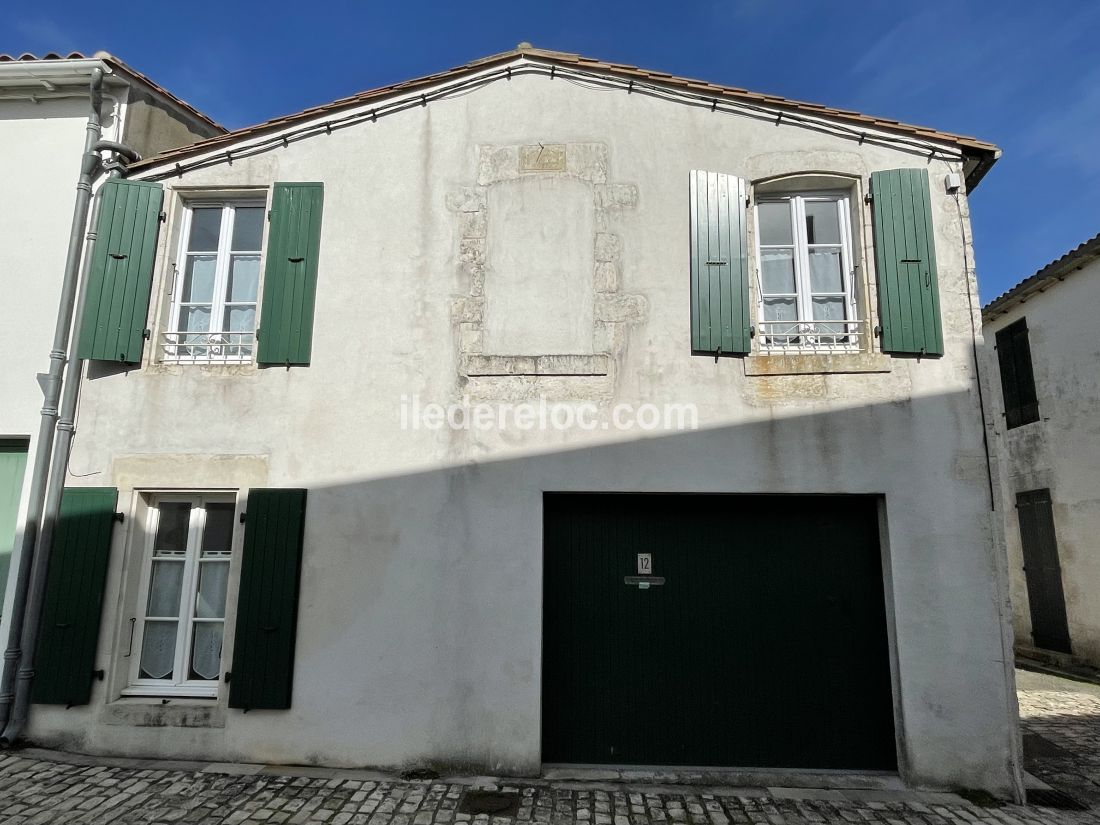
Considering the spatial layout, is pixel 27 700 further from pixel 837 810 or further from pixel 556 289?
pixel 837 810

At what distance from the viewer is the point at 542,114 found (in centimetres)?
584

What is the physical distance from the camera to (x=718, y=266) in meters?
5.41

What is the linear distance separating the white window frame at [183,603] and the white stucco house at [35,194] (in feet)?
3.38

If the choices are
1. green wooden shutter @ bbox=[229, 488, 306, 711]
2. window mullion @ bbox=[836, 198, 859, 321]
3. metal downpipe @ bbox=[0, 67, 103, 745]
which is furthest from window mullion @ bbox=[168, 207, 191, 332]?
window mullion @ bbox=[836, 198, 859, 321]

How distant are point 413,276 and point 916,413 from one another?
414 centimetres

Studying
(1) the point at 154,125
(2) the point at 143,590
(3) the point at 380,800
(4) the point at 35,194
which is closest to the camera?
(3) the point at 380,800

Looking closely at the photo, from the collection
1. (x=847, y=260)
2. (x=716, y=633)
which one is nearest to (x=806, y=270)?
(x=847, y=260)

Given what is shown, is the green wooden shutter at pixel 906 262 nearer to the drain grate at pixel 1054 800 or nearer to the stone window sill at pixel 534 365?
the stone window sill at pixel 534 365

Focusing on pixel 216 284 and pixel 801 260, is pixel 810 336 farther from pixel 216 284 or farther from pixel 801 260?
pixel 216 284

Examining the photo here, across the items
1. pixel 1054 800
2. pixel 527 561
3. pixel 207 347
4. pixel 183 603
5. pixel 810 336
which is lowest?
pixel 1054 800

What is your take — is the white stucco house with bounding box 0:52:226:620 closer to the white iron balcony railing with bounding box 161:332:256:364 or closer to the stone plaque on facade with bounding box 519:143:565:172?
the white iron balcony railing with bounding box 161:332:256:364

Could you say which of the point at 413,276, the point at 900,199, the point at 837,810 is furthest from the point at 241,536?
the point at 900,199

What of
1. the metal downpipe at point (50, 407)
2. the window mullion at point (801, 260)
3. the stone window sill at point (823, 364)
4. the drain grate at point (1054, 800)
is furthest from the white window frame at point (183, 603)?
the drain grate at point (1054, 800)

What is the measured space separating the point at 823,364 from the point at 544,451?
7.47 ft
